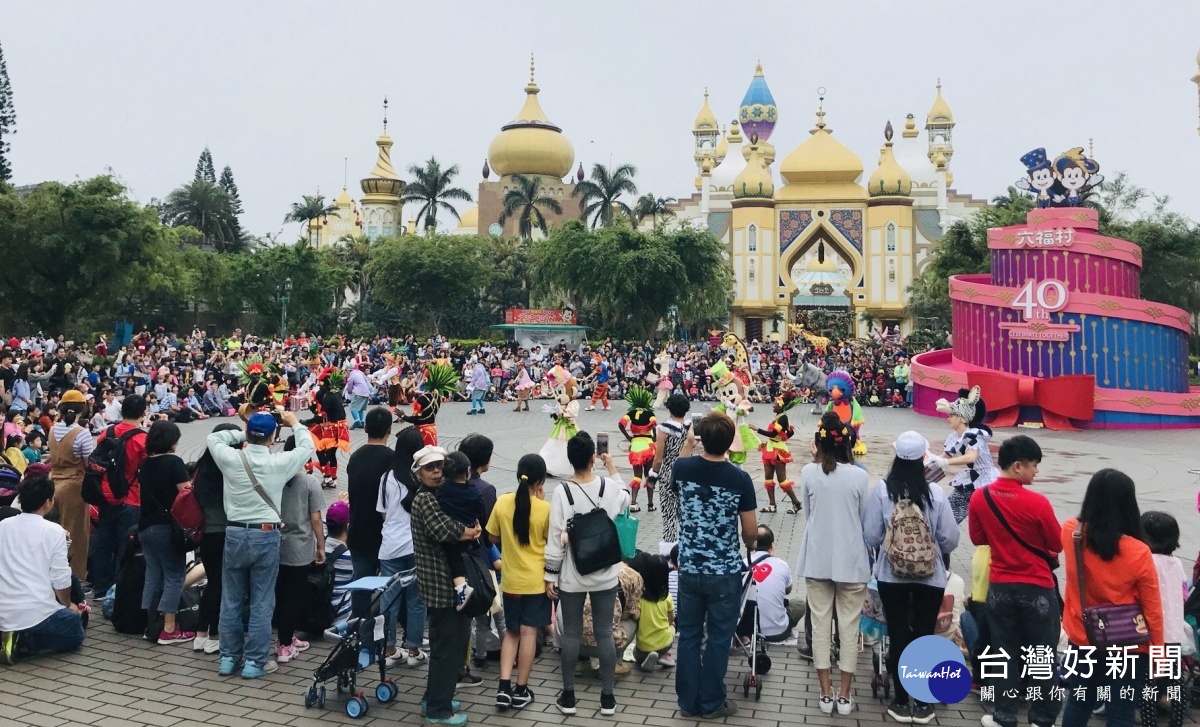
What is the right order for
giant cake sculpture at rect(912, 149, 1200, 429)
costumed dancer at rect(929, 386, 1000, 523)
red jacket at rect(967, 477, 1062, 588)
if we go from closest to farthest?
red jacket at rect(967, 477, 1062, 588), costumed dancer at rect(929, 386, 1000, 523), giant cake sculpture at rect(912, 149, 1200, 429)

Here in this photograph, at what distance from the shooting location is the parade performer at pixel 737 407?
9955mm

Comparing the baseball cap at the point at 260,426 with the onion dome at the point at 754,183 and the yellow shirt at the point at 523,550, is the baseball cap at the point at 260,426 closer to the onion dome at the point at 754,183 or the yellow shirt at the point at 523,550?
the yellow shirt at the point at 523,550

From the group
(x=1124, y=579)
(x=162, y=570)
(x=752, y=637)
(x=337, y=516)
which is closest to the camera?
(x=1124, y=579)

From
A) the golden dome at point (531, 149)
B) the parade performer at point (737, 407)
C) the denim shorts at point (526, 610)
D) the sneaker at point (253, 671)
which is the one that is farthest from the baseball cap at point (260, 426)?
the golden dome at point (531, 149)

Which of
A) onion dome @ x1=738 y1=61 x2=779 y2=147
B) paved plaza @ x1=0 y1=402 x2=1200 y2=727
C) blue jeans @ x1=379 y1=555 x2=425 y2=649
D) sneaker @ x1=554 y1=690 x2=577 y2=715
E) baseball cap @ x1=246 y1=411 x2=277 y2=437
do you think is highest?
onion dome @ x1=738 y1=61 x2=779 y2=147

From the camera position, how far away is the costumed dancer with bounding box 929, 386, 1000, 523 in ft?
24.0

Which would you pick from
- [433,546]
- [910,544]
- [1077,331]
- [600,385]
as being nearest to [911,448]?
[910,544]

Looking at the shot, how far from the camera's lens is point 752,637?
5598mm

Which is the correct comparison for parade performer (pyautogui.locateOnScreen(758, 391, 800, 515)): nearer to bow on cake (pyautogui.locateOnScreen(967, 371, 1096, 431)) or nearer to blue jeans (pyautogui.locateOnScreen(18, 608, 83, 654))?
blue jeans (pyautogui.locateOnScreen(18, 608, 83, 654))

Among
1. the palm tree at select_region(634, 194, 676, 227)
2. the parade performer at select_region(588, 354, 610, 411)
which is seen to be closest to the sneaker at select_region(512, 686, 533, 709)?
the parade performer at select_region(588, 354, 610, 411)

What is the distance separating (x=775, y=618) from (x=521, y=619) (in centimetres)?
187

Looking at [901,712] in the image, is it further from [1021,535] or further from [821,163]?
[821,163]

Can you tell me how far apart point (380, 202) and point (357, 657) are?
54.9 m

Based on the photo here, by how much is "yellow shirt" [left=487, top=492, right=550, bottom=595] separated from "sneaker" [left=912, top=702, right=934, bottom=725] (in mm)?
2144
